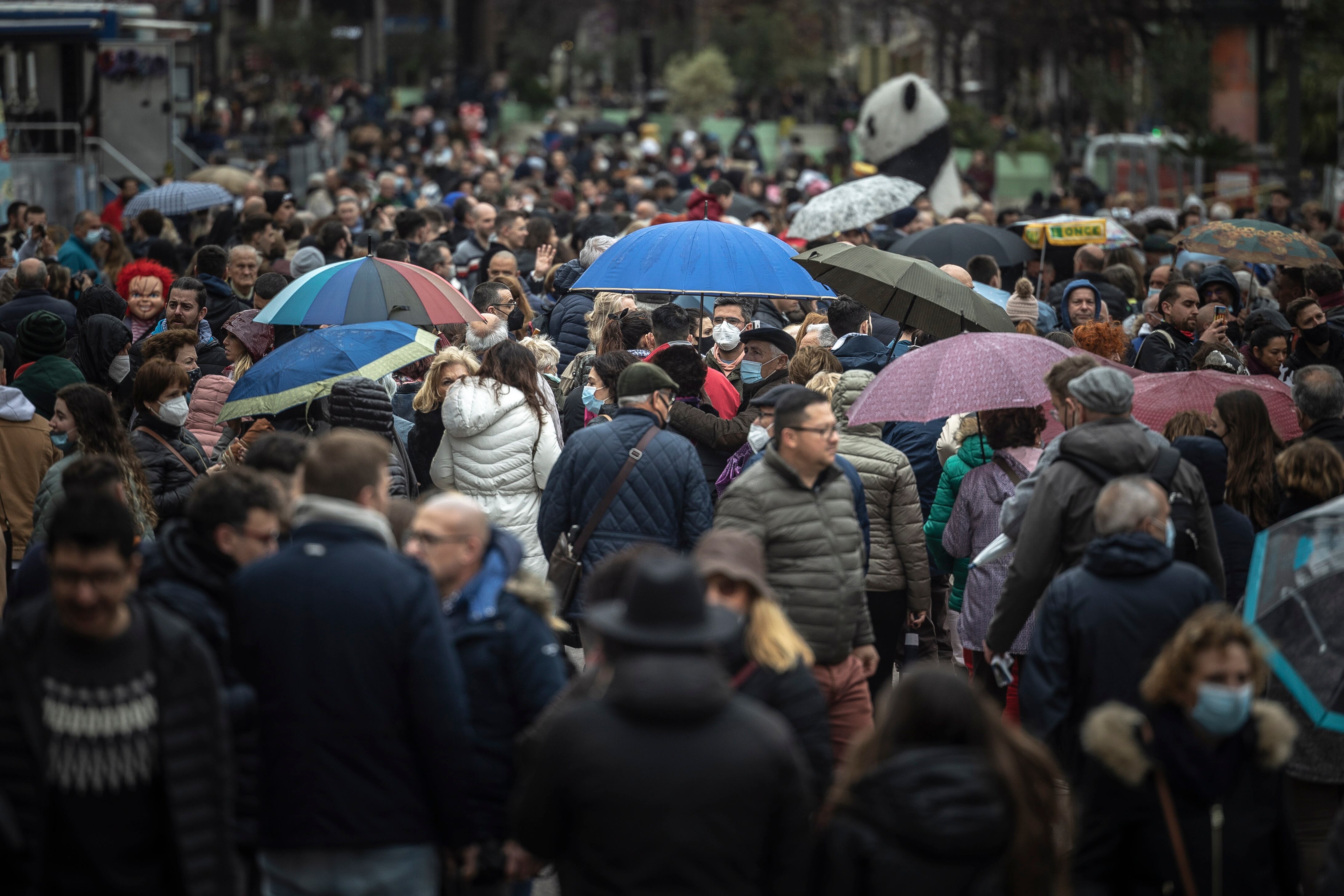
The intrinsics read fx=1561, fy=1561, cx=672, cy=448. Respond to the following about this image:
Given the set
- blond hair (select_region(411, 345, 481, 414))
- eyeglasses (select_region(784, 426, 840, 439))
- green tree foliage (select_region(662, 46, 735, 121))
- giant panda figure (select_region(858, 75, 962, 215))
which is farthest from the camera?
green tree foliage (select_region(662, 46, 735, 121))

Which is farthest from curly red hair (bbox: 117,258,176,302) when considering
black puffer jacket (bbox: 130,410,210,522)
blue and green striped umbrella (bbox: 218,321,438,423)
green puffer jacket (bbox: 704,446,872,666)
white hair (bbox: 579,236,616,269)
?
green puffer jacket (bbox: 704,446,872,666)

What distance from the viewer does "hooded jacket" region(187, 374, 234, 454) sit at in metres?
8.02

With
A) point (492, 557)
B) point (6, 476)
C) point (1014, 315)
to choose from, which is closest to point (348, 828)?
point (492, 557)

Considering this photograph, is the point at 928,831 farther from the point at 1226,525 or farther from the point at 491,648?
the point at 1226,525

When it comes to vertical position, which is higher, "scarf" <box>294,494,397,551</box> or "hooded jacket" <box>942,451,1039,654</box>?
"scarf" <box>294,494,397,551</box>

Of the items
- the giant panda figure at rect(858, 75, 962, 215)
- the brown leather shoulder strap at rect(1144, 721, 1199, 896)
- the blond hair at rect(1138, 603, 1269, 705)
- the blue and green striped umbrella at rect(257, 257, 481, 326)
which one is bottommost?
the brown leather shoulder strap at rect(1144, 721, 1199, 896)

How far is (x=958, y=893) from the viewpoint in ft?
11.5

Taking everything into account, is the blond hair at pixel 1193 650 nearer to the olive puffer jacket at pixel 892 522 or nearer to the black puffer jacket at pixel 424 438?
the olive puffer jacket at pixel 892 522

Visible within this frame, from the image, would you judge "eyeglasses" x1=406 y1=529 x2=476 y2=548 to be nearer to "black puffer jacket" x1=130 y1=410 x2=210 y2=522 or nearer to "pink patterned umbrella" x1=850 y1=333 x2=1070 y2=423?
"black puffer jacket" x1=130 y1=410 x2=210 y2=522

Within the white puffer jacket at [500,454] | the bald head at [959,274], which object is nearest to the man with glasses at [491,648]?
the white puffer jacket at [500,454]

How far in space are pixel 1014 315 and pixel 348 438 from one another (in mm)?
6792

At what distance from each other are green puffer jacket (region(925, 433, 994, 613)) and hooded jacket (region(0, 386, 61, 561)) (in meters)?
4.04

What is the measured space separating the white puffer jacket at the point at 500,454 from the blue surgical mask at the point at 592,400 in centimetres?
44

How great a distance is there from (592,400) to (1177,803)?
4159 millimetres
